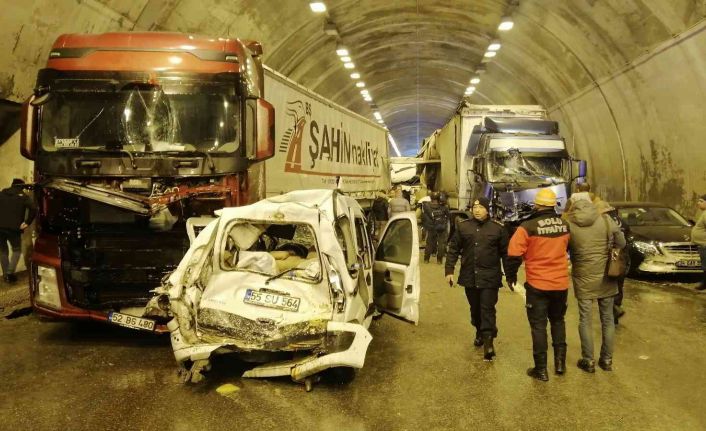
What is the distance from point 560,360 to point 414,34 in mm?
15697

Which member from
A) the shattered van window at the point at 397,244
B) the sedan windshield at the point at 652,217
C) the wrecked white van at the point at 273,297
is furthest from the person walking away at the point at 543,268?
the sedan windshield at the point at 652,217

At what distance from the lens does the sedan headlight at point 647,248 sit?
10.6 meters

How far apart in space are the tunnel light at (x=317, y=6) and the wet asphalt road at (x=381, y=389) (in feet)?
31.5

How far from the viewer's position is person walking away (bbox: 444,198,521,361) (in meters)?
6.14

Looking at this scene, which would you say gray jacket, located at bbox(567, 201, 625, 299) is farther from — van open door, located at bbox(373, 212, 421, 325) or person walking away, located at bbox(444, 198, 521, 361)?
van open door, located at bbox(373, 212, 421, 325)

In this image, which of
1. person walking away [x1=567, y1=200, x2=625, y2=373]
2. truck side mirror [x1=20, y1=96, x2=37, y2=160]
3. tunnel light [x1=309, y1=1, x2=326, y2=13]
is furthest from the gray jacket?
tunnel light [x1=309, y1=1, x2=326, y2=13]

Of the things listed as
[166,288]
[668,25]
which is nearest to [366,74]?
[668,25]

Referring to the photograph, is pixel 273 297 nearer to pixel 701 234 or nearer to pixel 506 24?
pixel 701 234

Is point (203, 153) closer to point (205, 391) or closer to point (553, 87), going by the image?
point (205, 391)

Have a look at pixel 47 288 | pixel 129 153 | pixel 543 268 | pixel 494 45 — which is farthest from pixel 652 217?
pixel 47 288

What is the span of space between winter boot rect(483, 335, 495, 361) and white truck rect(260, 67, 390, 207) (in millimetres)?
2970

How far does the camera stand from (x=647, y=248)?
35.0 feet

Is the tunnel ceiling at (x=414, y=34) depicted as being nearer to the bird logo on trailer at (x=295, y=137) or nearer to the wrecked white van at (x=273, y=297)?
the bird logo on trailer at (x=295, y=137)

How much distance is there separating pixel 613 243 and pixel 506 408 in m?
2.08
